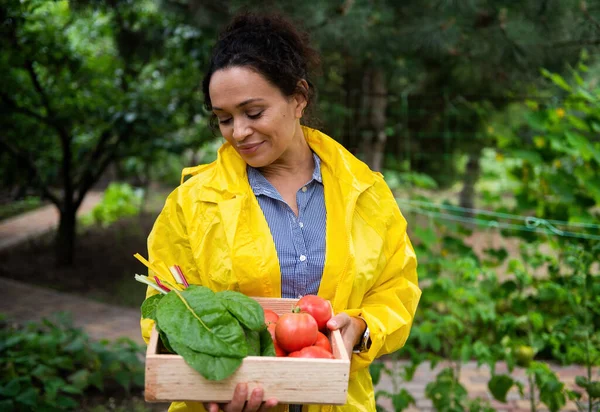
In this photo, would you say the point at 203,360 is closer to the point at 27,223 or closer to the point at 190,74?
the point at 190,74

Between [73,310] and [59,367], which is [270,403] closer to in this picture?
[59,367]

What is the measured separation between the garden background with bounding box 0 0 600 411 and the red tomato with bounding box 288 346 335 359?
3.49 feet

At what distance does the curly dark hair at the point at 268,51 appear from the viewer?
1891mm

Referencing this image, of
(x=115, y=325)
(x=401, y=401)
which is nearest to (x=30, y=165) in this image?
(x=115, y=325)

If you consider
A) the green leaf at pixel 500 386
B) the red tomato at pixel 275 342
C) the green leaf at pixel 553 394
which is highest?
the red tomato at pixel 275 342

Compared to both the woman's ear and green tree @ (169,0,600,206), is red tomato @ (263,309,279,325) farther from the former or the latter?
green tree @ (169,0,600,206)

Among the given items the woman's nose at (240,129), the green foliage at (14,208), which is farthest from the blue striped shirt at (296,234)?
the green foliage at (14,208)

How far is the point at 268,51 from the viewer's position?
6.35 feet

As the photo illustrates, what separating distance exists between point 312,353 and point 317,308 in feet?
0.56

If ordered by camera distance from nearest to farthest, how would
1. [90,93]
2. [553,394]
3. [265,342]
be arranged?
[265,342] → [553,394] → [90,93]

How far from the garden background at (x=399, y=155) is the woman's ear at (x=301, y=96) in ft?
0.97

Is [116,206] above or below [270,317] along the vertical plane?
below

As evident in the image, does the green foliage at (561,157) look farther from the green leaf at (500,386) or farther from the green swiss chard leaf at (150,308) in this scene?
the green swiss chard leaf at (150,308)

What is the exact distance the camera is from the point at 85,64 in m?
5.95
